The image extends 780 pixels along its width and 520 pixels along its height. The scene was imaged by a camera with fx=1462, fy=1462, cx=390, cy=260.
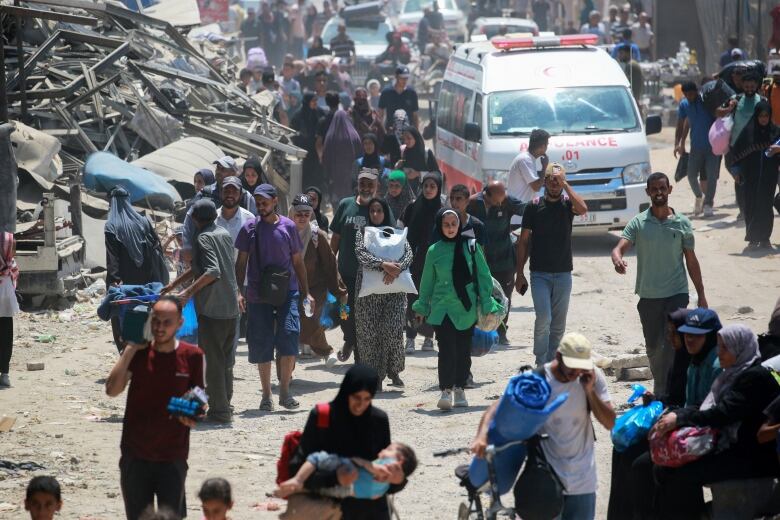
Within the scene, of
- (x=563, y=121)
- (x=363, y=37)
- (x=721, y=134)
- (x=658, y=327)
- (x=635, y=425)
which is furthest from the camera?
(x=363, y=37)

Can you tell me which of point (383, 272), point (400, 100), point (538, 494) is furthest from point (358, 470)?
point (400, 100)

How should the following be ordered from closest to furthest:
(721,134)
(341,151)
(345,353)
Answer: (345,353), (721,134), (341,151)

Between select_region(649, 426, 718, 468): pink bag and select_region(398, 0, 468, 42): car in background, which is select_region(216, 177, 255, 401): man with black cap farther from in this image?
select_region(398, 0, 468, 42): car in background

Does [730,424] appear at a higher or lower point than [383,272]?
higher

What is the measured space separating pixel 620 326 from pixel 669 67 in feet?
56.8

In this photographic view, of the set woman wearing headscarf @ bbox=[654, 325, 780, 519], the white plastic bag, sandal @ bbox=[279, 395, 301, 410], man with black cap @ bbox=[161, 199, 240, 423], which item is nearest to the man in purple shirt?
sandal @ bbox=[279, 395, 301, 410]

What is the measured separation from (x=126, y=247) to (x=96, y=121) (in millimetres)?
8734

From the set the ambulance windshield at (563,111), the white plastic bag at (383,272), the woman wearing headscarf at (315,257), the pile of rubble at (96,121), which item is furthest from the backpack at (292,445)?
the ambulance windshield at (563,111)

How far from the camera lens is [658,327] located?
10.3 meters

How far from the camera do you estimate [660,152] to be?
2658cm

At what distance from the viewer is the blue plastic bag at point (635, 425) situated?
7125 millimetres

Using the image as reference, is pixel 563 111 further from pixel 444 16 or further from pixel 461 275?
pixel 444 16

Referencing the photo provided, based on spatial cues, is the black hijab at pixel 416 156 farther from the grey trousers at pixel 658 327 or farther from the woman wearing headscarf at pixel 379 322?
the grey trousers at pixel 658 327

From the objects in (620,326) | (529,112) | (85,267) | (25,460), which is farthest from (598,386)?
(529,112)
